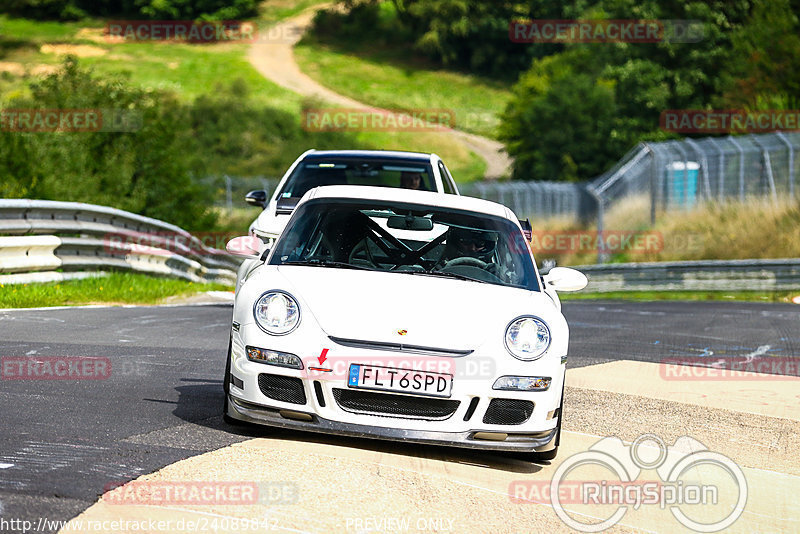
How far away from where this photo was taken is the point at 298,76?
99.8m

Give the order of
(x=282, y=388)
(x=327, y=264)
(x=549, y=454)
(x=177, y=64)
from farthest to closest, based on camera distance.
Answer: (x=177, y=64), (x=327, y=264), (x=549, y=454), (x=282, y=388)

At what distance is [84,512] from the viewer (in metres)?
4.55

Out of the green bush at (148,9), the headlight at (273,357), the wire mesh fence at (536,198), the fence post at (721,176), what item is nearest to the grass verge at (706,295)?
the fence post at (721,176)

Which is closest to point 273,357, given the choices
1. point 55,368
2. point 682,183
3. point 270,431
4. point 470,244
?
point 270,431

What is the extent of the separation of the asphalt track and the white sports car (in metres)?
0.19

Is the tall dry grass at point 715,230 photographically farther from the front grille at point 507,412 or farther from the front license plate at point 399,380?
the front license plate at point 399,380

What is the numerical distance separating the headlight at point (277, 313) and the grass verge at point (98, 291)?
7.73m

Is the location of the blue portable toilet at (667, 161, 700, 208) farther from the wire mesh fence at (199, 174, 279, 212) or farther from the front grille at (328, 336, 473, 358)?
the front grille at (328, 336, 473, 358)

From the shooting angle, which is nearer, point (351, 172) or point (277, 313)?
point (277, 313)

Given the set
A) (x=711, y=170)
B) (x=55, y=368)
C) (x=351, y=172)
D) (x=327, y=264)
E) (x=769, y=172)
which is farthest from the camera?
(x=711, y=170)

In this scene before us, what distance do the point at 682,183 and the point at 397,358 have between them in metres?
26.9

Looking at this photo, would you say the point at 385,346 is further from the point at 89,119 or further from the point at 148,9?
the point at 148,9

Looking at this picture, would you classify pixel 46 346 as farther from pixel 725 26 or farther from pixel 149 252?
pixel 725 26

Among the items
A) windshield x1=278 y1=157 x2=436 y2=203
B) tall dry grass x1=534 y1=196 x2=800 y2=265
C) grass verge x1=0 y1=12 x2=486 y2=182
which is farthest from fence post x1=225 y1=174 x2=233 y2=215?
grass verge x1=0 y1=12 x2=486 y2=182
